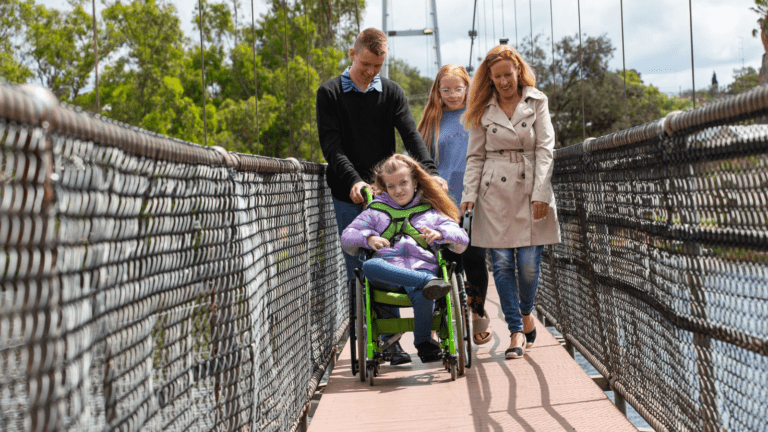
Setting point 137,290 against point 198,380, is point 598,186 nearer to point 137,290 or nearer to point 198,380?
point 198,380

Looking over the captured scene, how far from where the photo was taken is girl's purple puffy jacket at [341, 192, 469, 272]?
12.6 ft

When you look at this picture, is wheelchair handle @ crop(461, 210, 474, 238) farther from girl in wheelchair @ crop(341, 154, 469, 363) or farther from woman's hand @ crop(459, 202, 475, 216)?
girl in wheelchair @ crop(341, 154, 469, 363)

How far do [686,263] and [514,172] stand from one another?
1.96 m

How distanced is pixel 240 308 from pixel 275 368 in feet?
1.66

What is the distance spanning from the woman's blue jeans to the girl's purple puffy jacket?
0.40 feet

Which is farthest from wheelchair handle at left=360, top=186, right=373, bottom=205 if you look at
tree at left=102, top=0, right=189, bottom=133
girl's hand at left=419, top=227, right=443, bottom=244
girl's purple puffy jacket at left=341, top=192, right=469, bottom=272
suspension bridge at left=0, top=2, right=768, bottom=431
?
tree at left=102, top=0, right=189, bottom=133

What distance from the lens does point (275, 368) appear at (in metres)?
2.71

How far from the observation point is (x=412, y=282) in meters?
3.63

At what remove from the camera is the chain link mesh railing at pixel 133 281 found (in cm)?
105

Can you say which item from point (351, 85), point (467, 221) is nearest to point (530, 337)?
point (467, 221)

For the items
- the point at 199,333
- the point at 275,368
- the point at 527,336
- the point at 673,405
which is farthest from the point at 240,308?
the point at 527,336

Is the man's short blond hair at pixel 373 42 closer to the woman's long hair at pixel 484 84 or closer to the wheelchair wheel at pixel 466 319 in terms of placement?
the woman's long hair at pixel 484 84

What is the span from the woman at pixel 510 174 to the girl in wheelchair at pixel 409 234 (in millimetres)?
257

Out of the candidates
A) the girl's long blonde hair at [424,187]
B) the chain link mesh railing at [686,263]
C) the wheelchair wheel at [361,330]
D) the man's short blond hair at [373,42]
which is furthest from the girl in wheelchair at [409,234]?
the chain link mesh railing at [686,263]
